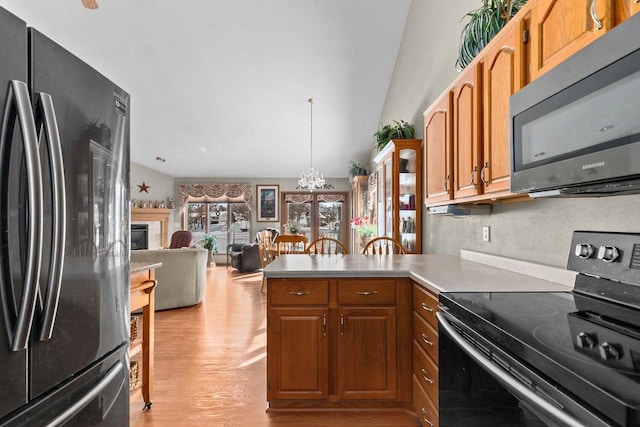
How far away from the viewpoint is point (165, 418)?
6.96 feet

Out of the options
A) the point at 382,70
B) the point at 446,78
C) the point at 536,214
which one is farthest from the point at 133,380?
the point at 382,70

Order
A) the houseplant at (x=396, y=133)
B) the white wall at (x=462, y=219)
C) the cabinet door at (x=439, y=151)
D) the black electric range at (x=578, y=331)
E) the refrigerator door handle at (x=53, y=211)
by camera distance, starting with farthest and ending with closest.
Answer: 1. the houseplant at (x=396, y=133)
2. the cabinet door at (x=439, y=151)
3. the white wall at (x=462, y=219)
4. the refrigerator door handle at (x=53, y=211)
5. the black electric range at (x=578, y=331)

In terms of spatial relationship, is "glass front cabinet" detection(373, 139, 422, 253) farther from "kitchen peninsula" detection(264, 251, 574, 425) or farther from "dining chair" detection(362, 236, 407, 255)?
"kitchen peninsula" detection(264, 251, 574, 425)

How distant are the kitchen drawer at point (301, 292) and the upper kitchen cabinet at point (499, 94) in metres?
1.05

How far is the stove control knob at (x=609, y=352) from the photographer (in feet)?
2.33

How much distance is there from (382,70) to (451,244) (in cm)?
326

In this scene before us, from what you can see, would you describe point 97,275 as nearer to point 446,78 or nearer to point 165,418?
point 165,418

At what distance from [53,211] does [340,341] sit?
1.58 metres

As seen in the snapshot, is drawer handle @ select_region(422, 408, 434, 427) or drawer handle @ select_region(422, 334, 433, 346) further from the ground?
drawer handle @ select_region(422, 334, 433, 346)

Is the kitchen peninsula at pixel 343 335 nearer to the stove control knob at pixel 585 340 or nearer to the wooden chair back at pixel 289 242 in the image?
the stove control knob at pixel 585 340

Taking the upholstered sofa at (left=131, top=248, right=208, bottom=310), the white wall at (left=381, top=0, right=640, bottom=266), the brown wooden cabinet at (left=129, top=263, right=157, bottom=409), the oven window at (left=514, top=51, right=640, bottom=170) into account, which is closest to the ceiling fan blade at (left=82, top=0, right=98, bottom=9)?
the upholstered sofa at (left=131, top=248, right=208, bottom=310)

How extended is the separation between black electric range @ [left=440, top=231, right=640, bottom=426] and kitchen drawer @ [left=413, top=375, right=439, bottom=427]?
2.19 ft

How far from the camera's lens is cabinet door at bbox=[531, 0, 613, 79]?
1003 mm

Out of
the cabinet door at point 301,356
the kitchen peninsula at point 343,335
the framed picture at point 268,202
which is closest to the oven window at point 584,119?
the kitchen peninsula at point 343,335
